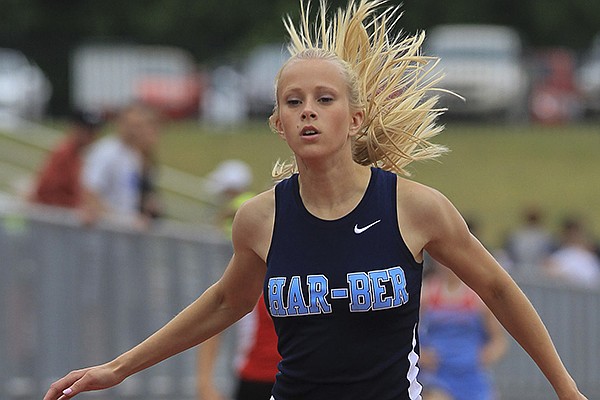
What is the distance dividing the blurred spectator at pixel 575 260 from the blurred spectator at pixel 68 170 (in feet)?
23.3

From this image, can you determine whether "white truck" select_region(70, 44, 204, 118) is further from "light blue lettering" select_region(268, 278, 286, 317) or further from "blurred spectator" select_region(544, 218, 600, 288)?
"light blue lettering" select_region(268, 278, 286, 317)

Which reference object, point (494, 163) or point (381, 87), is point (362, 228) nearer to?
point (381, 87)

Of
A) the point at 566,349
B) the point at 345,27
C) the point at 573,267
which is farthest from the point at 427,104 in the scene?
the point at 573,267

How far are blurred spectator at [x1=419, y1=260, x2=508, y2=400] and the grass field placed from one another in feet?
44.3

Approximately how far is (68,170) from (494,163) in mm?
20105

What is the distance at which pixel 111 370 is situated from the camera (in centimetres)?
495

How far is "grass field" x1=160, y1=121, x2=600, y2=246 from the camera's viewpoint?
27.1 metres

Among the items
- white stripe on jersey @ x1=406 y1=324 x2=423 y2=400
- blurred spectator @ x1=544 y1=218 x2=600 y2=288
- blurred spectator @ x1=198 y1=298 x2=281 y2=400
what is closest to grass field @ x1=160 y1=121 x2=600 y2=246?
blurred spectator @ x1=544 y1=218 x2=600 y2=288

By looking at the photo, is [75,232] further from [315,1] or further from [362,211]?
[315,1]

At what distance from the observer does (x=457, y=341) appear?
11.1 metres

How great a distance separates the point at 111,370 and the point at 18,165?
19313 mm

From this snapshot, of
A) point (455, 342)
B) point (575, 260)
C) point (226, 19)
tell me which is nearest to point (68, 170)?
point (455, 342)

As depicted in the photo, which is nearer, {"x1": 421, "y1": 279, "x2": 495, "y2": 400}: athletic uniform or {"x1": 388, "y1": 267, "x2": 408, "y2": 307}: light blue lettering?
{"x1": 388, "y1": 267, "x2": 408, "y2": 307}: light blue lettering

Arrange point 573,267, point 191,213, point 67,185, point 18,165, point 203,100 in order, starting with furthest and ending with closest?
point 203,100, point 18,165, point 191,213, point 573,267, point 67,185
